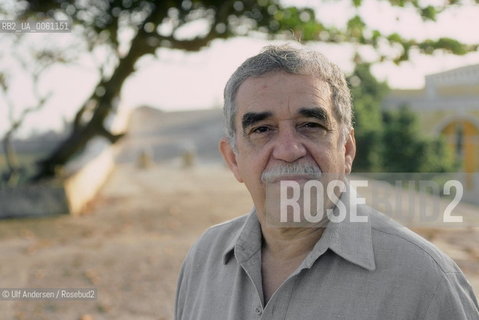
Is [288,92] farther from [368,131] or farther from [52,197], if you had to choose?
[368,131]

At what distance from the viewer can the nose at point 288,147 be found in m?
1.91

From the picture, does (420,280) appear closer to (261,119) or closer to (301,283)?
(301,283)

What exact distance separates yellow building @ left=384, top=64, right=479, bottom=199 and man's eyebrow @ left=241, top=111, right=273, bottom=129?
16.2 metres

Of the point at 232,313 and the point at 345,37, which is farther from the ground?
the point at 345,37

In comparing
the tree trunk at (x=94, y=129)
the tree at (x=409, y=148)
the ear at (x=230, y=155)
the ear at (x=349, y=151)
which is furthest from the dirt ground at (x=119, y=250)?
the tree at (x=409, y=148)

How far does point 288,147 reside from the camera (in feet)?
6.30

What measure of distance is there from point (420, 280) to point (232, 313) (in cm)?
70

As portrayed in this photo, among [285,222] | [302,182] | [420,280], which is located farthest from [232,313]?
[420,280]

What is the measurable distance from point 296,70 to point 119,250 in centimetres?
593

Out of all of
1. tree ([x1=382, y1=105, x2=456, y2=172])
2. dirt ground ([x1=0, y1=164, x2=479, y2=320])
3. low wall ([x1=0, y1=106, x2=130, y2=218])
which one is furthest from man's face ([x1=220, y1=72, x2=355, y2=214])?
tree ([x1=382, y1=105, x2=456, y2=172])

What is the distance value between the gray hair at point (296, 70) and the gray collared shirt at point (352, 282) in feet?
1.33

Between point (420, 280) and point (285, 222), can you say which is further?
point (285, 222)

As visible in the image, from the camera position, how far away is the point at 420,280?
65.1 inches

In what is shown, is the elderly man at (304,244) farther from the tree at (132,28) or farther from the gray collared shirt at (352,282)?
the tree at (132,28)
